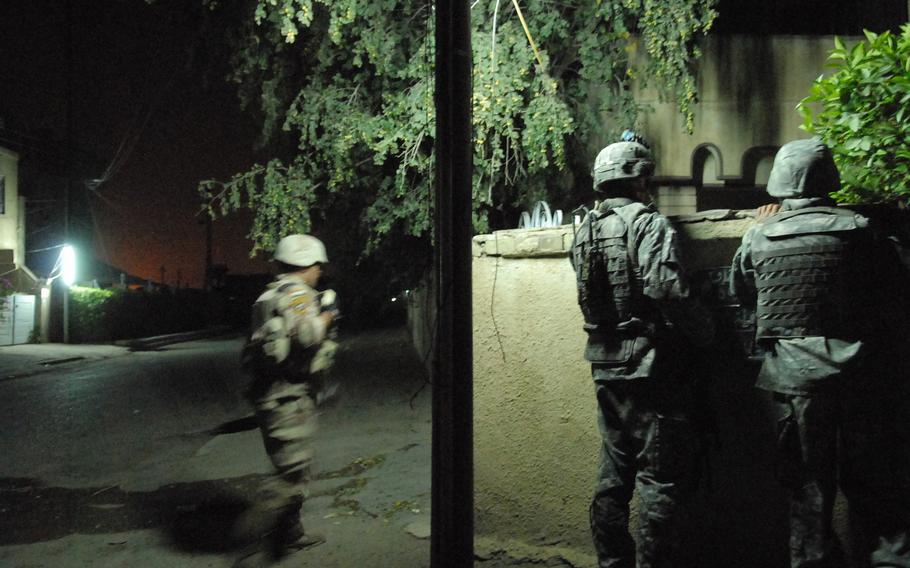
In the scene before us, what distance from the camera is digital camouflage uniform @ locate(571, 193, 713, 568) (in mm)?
2859

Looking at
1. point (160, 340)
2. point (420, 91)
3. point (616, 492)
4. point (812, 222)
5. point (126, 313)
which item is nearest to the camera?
point (812, 222)

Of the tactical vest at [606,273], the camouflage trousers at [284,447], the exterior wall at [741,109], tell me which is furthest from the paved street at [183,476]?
the exterior wall at [741,109]

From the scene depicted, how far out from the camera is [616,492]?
3039 mm

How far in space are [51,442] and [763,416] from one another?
7.86 meters

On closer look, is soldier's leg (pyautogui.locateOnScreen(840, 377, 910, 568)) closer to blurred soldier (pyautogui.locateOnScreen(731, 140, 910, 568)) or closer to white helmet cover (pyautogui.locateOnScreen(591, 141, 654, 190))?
blurred soldier (pyautogui.locateOnScreen(731, 140, 910, 568))

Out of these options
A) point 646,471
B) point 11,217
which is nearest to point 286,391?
point 646,471

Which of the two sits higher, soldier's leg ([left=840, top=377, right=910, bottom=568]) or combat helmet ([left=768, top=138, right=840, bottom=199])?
combat helmet ([left=768, top=138, right=840, bottom=199])

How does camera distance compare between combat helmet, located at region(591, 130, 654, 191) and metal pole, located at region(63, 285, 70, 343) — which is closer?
combat helmet, located at region(591, 130, 654, 191)

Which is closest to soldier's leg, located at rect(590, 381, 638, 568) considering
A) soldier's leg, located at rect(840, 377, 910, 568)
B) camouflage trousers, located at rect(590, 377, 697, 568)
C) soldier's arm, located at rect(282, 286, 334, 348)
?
camouflage trousers, located at rect(590, 377, 697, 568)

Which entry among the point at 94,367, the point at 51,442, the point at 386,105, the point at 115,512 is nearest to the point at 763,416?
the point at 115,512

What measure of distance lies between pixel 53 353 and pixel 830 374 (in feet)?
70.9

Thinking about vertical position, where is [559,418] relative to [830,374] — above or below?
below

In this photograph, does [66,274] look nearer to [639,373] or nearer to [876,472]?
[639,373]

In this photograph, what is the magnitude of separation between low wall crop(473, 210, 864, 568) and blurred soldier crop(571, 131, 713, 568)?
0.40 m
